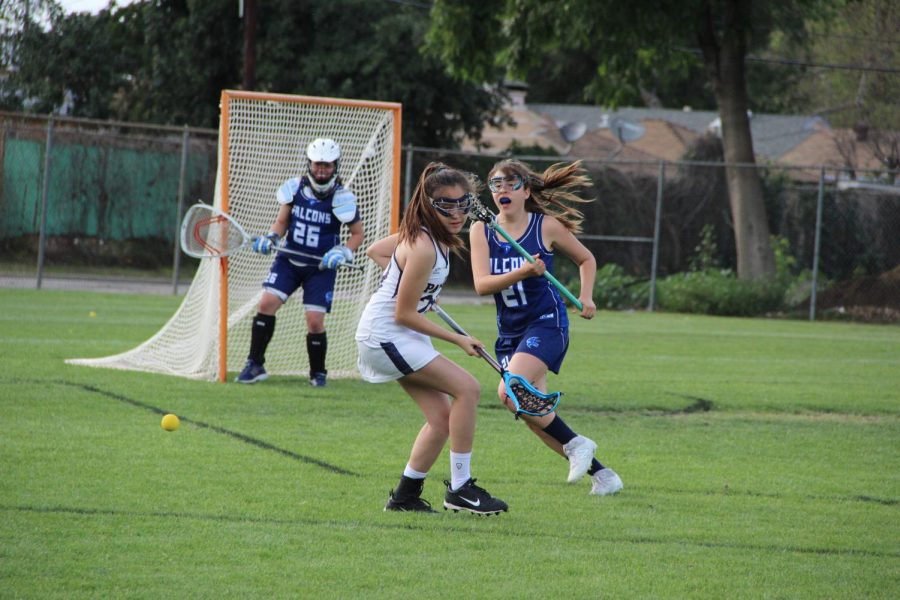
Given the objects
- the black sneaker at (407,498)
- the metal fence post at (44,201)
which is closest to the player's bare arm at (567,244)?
the black sneaker at (407,498)

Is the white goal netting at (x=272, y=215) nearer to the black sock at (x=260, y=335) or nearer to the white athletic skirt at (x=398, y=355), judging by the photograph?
the black sock at (x=260, y=335)

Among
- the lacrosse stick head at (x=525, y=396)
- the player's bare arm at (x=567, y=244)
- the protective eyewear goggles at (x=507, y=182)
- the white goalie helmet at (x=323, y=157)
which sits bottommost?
the lacrosse stick head at (x=525, y=396)

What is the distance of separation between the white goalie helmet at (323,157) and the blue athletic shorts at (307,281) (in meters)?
0.68

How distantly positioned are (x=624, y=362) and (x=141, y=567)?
8.77m

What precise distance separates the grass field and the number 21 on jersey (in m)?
0.97

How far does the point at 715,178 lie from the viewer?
76.6 feet

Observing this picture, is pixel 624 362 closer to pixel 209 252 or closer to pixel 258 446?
pixel 209 252

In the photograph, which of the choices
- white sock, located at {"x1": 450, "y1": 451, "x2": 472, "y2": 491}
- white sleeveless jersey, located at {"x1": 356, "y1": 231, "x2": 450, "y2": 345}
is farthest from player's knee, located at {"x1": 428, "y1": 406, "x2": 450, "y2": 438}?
white sleeveless jersey, located at {"x1": 356, "y1": 231, "x2": 450, "y2": 345}

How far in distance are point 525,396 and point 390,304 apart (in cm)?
88

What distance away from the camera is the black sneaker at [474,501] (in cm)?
544

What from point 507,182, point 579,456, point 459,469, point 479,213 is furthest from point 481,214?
point 579,456

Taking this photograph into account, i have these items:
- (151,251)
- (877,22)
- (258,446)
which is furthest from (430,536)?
(877,22)

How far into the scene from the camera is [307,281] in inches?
388

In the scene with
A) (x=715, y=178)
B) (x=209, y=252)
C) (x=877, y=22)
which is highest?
(x=877, y=22)
